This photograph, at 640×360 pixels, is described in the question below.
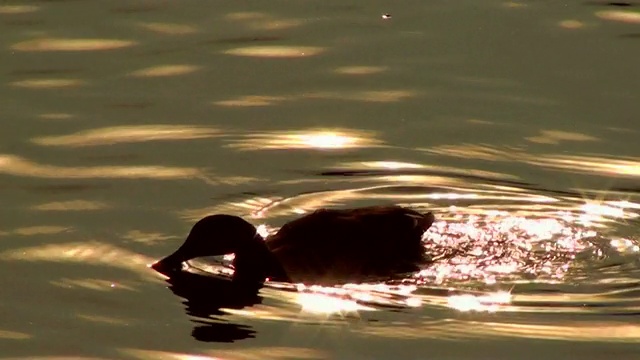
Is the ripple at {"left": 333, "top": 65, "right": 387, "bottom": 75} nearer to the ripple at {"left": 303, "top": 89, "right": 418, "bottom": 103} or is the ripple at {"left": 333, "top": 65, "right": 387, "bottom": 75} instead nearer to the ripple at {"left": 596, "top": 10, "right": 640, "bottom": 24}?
the ripple at {"left": 303, "top": 89, "right": 418, "bottom": 103}

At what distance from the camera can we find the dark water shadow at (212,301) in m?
10.5

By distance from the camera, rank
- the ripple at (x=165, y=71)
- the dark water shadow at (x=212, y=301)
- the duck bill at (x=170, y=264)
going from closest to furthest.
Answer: the dark water shadow at (x=212, y=301) → the duck bill at (x=170, y=264) → the ripple at (x=165, y=71)

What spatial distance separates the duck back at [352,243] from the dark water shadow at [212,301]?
50 centimetres

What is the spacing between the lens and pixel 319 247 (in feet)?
39.1

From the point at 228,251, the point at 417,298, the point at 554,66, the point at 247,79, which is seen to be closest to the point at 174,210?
the point at 228,251

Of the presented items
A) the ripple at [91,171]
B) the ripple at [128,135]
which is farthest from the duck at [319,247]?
the ripple at [128,135]

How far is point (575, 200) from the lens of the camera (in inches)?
512

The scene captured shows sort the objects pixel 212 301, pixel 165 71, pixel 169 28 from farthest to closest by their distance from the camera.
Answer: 1. pixel 169 28
2. pixel 165 71
3. pixel 212 301

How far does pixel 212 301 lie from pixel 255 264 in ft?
1.97

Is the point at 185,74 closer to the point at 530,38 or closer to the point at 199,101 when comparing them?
the point at 199,101

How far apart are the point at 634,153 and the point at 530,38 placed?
323 cm

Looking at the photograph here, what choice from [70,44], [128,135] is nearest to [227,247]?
[128,135]

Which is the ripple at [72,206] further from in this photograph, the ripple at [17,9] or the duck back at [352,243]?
the ripple at [17,9]

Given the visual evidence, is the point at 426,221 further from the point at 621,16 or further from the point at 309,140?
the point at 621,16
